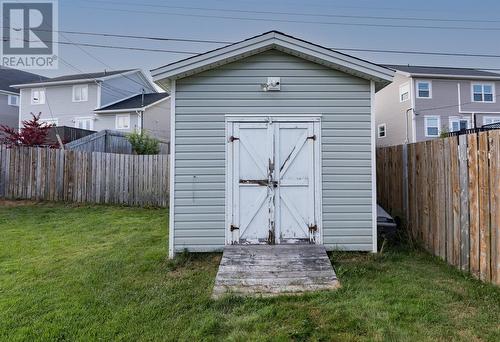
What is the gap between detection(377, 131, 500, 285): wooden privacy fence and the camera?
3.89 m

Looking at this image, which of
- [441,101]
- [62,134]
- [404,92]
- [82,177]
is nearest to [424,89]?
[404,92]

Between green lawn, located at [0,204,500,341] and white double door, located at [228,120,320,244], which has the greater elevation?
white double door, located at [228,120,320,244]

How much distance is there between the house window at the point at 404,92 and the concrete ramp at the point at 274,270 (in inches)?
789

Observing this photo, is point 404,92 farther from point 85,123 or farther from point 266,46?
point 85,123

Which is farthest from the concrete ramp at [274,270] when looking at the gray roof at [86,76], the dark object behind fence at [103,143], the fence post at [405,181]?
the gray roof at [86,76]

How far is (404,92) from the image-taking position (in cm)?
2212

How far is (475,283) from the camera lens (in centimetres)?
402

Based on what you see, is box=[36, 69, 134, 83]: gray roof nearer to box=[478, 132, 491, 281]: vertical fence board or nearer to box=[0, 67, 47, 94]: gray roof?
box=[0, 67, 47, 94]: gray roof

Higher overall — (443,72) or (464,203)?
(443,72)

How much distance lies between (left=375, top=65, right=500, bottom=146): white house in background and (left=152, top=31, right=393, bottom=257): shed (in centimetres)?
1820

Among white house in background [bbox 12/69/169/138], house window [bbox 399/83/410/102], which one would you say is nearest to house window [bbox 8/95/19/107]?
Result: white house in background [bbox 12/69/169/138]

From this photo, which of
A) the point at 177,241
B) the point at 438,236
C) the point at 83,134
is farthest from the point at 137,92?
the point at 438,236

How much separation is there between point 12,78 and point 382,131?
29826 mm

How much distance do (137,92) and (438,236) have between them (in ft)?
82.7
